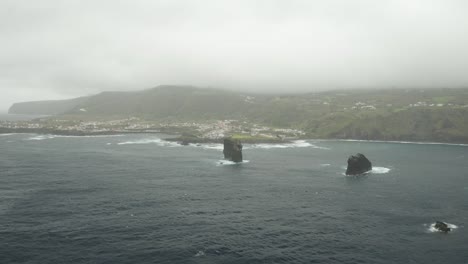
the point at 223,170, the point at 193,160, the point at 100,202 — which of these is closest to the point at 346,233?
the point at 100,202

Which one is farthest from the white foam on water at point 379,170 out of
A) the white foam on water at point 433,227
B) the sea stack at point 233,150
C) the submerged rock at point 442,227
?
the submerged rock at point 442,227

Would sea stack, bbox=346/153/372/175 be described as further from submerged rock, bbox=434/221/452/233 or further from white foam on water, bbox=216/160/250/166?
submerged rock, bbox=434/221/452/233

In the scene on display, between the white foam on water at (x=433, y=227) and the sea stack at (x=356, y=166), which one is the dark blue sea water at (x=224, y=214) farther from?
the sea stack at (x=356, y=166)

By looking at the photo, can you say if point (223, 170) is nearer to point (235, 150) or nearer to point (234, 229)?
point (235, 150)

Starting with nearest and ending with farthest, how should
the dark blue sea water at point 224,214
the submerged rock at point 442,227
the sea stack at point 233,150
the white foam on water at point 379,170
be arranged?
the dark blue sea water at point 224,214, the submerged rock at point 442,227, the white foam on water at point 379,170, the sea stack at point 233,150

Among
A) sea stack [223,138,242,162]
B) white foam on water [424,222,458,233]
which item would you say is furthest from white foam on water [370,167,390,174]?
white foam on water [424,222,458,233]

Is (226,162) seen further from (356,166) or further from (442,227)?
(442,227)
